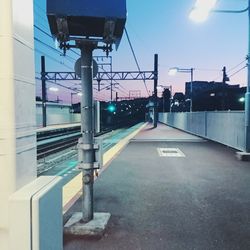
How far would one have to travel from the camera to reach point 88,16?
361cm

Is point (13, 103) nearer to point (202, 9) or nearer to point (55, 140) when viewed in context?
point (202, 9)

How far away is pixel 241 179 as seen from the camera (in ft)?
24.4

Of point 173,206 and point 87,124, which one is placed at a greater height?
point 87,124

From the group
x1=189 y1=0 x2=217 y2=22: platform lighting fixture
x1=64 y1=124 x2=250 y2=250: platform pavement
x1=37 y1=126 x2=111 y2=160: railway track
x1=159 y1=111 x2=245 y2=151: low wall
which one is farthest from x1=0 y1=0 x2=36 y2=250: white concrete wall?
x1=37 y1=126 x2=111 y2=160: railway track

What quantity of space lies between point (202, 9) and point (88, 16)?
5.62 meters

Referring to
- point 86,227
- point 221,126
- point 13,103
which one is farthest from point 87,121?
point 221,126

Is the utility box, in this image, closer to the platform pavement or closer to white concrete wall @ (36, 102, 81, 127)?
the platform pavement

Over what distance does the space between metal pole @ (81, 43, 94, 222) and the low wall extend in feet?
26.4

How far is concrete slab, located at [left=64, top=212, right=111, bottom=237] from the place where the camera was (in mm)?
4148

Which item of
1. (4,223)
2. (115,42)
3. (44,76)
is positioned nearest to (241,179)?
(115,42)

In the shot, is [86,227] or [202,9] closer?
[86,227]

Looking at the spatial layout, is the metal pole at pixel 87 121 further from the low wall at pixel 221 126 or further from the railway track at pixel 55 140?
the railway track at pixel 55 140

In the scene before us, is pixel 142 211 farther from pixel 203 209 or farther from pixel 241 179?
pixel 241 179

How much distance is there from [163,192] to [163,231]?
2017 mm
